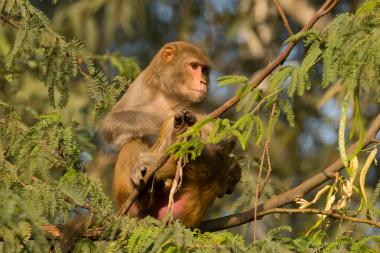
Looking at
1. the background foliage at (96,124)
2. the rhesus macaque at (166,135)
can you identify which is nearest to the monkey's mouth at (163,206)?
the rhesus macaque at (166,135)

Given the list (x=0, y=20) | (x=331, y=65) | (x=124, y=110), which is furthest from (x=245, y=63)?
(x=331, y=65)

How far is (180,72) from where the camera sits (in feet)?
23.4

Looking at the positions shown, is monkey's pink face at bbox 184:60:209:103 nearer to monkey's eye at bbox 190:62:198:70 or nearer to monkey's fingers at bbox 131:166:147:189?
monkey's eye at bbox 190:62:198:70

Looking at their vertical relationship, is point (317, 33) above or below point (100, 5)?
above

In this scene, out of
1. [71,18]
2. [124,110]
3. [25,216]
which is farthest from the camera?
[71,18]

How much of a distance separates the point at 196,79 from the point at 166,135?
2.05 meters

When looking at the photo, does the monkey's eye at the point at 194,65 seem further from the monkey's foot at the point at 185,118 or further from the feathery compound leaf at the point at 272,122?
the feathery compound leaf at the point at 272,122

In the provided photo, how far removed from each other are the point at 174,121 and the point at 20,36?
121cm

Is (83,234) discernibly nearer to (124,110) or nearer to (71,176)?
(71,176)

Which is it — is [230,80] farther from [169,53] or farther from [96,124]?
[169,53]

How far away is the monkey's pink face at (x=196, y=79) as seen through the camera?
697cm

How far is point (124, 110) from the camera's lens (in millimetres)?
6664

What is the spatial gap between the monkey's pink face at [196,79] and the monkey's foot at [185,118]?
6.22 feet

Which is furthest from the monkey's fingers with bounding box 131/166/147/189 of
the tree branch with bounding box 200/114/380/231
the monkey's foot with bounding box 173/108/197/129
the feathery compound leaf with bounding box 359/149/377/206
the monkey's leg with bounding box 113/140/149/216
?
the feathery compound leaf with bounding box 359/149/377/206
